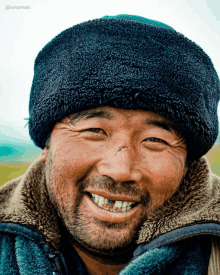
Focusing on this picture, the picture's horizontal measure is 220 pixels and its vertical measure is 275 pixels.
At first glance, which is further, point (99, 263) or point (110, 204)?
point (99, 263)

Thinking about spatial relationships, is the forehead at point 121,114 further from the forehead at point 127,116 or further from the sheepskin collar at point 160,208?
the sheepskin collar at point 160,208

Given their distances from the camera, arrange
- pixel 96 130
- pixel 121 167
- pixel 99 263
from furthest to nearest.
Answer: pixel 99 263
pixel 96 130
pixel 121 167

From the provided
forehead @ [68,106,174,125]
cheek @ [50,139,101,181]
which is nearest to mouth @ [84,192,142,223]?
cheek @ [50,139,101,181]

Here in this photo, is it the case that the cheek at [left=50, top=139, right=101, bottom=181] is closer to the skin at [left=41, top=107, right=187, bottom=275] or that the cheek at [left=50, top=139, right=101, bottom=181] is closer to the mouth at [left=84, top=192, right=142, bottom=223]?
the skin at [left=41, top=107, right=187, bottom=275]

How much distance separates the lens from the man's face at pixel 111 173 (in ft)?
3.59

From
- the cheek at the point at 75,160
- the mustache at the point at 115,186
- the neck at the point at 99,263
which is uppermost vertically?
the cheek at the point at 75,160

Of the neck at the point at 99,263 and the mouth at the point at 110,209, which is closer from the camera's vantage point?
the mouth at the point at 110,209

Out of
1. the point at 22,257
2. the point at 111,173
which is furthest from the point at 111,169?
the point at 22,257

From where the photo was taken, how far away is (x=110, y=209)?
3.73 ft

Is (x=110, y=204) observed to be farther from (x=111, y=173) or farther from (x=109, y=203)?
(x=111, y=173)

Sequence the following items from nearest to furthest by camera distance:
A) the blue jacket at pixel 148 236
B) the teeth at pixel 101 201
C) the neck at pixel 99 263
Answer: the blue jacket at pixel 148 236
the teeth at pixel 101 201
the neck at pixel 99 263

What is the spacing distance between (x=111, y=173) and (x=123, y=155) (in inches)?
3.6

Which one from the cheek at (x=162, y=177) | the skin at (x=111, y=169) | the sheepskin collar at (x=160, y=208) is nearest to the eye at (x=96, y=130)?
the skin at (x=111, y=169)

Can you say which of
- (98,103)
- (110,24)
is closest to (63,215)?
(98,103)
